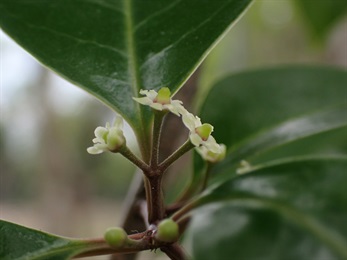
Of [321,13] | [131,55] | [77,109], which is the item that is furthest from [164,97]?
[77,109]

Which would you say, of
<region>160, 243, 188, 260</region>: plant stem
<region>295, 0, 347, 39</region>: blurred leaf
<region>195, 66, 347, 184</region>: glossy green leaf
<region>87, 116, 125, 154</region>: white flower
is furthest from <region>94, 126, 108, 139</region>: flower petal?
<region>295, 0, 347, 39</region>: blurred leaf

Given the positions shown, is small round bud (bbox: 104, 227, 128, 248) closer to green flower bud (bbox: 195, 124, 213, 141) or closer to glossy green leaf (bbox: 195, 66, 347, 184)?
green flower bud (bbox: 195, 124, 213, 141)

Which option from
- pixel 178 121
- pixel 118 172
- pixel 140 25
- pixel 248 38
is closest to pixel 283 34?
pixel 248 38

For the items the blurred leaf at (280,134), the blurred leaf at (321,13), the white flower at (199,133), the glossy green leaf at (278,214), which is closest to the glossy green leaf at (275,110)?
the blurred leaf at (280,134)

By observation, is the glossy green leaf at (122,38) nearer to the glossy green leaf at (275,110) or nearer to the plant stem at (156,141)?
the plant stem at (156,141)

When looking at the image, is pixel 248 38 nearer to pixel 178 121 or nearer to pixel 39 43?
pixel 178 121

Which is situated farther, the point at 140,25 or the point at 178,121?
the point at 178,121
